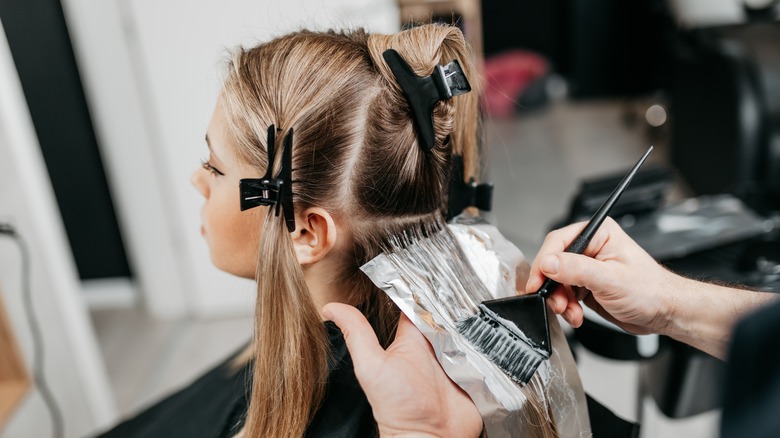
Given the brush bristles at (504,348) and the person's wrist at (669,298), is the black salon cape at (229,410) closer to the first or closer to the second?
the brush bristles at (504,348)

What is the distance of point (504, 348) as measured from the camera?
0.74 m

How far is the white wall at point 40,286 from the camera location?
4.02 feet

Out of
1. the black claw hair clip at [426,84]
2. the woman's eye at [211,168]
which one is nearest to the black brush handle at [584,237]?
the black claw hair clip at [426,84]

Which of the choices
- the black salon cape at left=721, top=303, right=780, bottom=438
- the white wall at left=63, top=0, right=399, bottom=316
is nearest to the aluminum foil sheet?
the black salon cape at left=721, top=303, right=780, bottom=438

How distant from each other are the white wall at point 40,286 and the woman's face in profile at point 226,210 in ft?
1.76

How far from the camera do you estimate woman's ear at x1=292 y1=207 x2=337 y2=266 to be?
798 mm

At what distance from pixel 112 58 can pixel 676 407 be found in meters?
1.79

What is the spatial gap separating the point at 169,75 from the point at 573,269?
1.54 meters

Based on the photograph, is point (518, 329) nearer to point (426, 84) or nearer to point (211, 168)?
point (426, 84)

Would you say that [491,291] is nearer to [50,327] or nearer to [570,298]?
[570,298]

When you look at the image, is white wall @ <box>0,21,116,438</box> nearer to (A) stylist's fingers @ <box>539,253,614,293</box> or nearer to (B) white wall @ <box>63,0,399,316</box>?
(B) white wall @ <box>63,0,399,316</box>

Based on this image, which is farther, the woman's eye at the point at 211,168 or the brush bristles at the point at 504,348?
the woman's eye at the point at 211,168

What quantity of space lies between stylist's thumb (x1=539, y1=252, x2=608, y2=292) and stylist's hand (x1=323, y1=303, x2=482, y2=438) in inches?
6.6

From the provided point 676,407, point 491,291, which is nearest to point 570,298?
point 491,291
